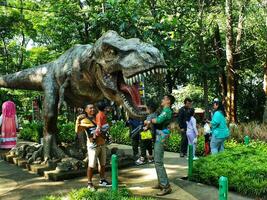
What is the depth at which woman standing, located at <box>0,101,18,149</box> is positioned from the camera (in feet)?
38.6

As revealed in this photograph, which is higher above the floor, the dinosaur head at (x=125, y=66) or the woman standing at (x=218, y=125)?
the dinosaur head at (x=125, y=66)

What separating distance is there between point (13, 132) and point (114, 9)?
5033mm

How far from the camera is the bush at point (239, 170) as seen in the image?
6157 millimetres

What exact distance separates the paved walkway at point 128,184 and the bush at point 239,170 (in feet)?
0.62

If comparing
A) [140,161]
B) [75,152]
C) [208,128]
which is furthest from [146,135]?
[208,128]

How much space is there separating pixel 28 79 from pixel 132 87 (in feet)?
13.5

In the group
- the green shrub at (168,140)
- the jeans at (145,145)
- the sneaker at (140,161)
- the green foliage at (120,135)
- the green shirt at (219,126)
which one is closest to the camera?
the green shirt at (219,126)

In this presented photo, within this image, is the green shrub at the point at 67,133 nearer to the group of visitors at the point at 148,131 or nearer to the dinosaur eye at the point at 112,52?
the group of visitors at the point at 148,131

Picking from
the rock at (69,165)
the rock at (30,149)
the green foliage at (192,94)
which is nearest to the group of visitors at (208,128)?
the rock at (69,165)

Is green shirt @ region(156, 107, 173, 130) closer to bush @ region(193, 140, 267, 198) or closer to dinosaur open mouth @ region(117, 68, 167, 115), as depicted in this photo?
dinosaur open mouth @ region(117, 68, 167, 115)

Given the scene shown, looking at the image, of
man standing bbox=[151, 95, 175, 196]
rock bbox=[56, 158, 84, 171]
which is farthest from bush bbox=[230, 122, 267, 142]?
man standing bbox=[151, 95, 175, 196]

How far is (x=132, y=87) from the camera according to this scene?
6.90 meters

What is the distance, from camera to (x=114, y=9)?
439 inches

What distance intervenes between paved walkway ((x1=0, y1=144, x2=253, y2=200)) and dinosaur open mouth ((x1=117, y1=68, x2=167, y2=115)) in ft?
4.78
